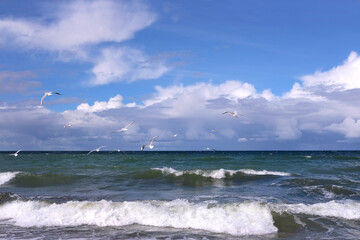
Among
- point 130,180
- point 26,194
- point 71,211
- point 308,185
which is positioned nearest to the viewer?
point 71,211

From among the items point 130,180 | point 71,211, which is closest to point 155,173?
point 130,180

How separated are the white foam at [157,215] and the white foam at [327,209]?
133cm

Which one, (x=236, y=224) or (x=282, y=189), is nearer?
(x=236, y=224)

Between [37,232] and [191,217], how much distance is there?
5.95 meters

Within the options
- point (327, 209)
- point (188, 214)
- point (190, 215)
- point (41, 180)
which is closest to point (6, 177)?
point (41, 180)

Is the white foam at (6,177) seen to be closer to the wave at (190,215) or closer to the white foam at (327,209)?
the wave at (190,215)

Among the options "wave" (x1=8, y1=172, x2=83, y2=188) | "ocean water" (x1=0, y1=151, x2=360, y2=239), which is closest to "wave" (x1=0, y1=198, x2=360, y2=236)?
"ocean water" (x1=0, y1=151, x2=360, y2=239)

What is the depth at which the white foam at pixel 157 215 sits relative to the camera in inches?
505

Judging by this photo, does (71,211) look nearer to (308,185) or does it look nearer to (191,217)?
(191,217)

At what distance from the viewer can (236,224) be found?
12680 millimetres

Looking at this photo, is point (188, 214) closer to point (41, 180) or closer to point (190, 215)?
point (190, 215)

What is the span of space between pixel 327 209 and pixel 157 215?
24.8ft

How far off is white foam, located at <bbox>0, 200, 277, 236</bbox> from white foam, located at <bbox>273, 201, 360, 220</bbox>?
1332 mm

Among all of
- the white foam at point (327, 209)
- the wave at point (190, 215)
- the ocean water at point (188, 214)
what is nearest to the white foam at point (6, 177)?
the ocean water at point (188, 214)
